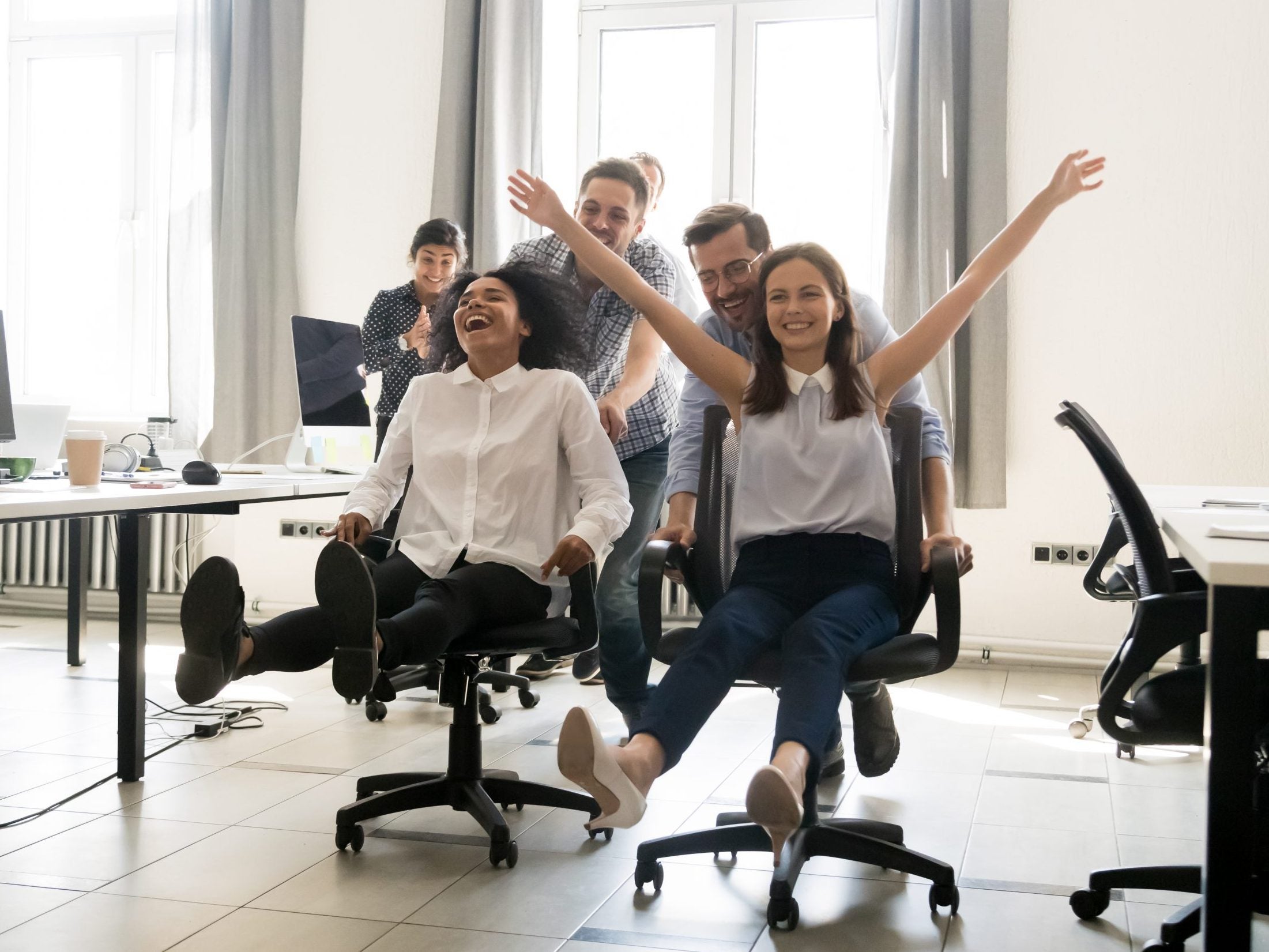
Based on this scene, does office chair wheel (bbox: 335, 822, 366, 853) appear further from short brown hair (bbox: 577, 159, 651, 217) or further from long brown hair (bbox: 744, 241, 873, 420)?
short brown hair (bbox: 577, 159, 651, 217)

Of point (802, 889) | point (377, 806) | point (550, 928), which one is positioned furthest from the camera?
point (377, 806)

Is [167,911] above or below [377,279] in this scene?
below

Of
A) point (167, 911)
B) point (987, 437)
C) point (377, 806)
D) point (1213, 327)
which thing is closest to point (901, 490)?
point (377, 806)

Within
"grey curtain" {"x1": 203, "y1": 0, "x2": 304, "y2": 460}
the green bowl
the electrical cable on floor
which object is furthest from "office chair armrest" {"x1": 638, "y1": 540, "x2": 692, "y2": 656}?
"grey curtain" {"x1": 203, "y1": 0, "x2": 304, "y2": 460}

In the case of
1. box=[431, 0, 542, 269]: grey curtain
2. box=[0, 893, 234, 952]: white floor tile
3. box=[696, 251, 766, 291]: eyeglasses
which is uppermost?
box=[431, 0, 542, 269]: grey curtain

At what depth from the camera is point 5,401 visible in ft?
9.89

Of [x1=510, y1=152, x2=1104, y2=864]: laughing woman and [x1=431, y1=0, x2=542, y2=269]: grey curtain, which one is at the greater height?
[x1=431, y1=0, x2=542, y2=269]: grey curtain

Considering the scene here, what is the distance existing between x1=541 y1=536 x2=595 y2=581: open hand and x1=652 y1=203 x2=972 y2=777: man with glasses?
19 cm

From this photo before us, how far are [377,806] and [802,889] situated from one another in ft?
2.55

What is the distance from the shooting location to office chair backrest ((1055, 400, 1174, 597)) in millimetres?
1844

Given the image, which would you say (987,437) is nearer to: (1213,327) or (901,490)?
(1213,327)

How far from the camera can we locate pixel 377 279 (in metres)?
4.87

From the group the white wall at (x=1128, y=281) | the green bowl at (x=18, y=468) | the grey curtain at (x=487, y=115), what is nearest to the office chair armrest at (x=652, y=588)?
the green bowl at (x=18, y=468)

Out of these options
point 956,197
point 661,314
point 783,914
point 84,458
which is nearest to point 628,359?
point 661,314
